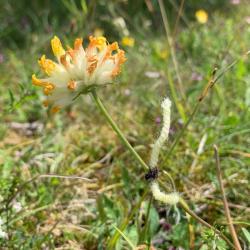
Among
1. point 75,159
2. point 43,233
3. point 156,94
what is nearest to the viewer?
point 43,233

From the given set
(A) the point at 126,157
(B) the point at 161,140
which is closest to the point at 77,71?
(B) the point at 161,140

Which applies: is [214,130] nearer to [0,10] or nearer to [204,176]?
[204,176]

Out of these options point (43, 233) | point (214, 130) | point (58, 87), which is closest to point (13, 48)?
point (214, 130)

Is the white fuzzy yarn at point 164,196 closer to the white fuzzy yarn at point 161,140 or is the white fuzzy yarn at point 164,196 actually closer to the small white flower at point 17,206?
the white fuzzy yarn at point 161,140

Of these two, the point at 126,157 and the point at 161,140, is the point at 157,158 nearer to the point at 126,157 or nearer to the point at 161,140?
the point at 161,140

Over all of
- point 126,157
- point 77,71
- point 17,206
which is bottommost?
point 17,206

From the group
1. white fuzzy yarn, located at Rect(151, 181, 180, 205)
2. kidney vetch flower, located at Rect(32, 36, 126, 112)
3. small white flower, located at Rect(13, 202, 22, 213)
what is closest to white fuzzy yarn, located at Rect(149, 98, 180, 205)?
white fuzzy yarn, located at Rect(151, 181, 180, 205)
